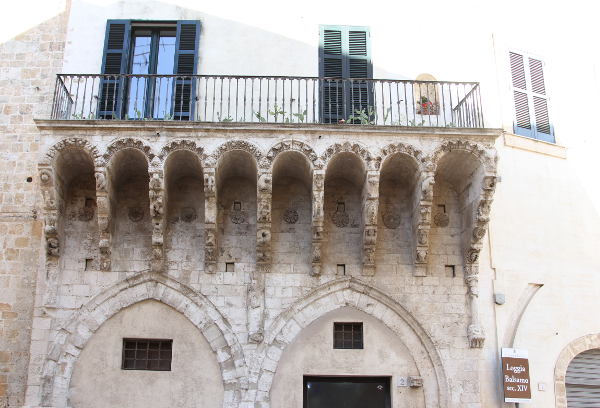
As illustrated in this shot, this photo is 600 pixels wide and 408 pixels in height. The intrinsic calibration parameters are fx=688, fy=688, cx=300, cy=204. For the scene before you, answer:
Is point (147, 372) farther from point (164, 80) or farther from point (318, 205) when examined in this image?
point (164, 80)

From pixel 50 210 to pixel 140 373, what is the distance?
8.52 ft

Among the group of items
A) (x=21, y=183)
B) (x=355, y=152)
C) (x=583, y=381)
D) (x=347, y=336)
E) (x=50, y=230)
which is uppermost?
(x=355, y=152)

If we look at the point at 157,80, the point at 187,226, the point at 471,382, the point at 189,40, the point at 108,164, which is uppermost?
the point at 189,40

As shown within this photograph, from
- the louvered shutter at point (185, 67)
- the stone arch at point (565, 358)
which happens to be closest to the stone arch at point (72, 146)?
the louvered shutter at point (185, 67)

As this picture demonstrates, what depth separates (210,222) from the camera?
31.6 ft

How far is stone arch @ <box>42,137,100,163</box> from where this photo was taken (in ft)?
31.3

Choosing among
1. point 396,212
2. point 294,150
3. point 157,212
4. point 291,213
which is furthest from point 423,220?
point 157,212

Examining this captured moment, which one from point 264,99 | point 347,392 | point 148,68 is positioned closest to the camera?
point 347,392

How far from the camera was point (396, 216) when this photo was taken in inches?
403

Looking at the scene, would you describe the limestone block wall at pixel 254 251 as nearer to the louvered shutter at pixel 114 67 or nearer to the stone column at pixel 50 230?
the stone column at pixel 50 230

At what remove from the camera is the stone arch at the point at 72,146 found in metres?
9.53

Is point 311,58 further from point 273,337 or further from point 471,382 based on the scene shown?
point 471,382

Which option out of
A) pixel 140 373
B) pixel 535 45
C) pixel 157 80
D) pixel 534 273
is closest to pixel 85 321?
pixel 140 373

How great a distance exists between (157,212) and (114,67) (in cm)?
271
